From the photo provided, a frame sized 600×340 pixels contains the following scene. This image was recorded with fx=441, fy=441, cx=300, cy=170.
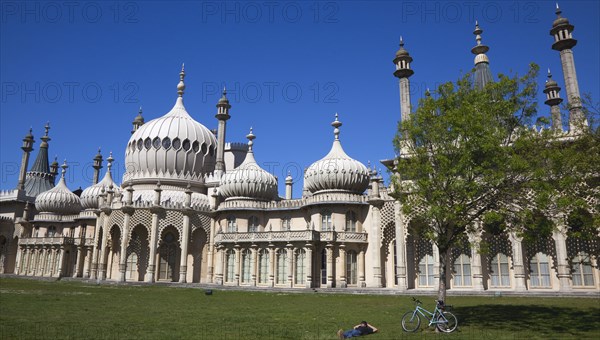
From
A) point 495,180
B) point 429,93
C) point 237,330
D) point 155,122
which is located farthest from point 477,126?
point 155,122

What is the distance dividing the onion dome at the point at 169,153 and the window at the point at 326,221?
15.5 meters

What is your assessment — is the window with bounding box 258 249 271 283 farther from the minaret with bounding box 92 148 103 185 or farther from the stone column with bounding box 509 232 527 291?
the minaret with bounding box 92 148 103 185

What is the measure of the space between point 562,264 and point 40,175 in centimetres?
6927

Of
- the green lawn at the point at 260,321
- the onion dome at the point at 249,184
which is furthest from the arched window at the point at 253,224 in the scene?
the green lawn at the point at 260,321

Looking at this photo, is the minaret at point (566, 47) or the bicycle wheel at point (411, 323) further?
the minaret at point (566, 47)

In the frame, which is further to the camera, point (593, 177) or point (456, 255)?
point (456, 255)

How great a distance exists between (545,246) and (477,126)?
58.8ft

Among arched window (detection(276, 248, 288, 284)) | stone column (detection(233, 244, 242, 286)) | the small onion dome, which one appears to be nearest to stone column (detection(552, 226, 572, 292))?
arched window (detection(276, 248, 288, 284))

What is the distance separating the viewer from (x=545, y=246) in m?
26.8

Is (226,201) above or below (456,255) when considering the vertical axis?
above

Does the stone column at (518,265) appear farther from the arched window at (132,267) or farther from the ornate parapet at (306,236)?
the arched window at (132,267)

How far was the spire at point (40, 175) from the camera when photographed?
211ft

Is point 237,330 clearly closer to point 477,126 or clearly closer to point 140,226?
point 477,126

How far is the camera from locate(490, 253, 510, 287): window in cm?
2724
